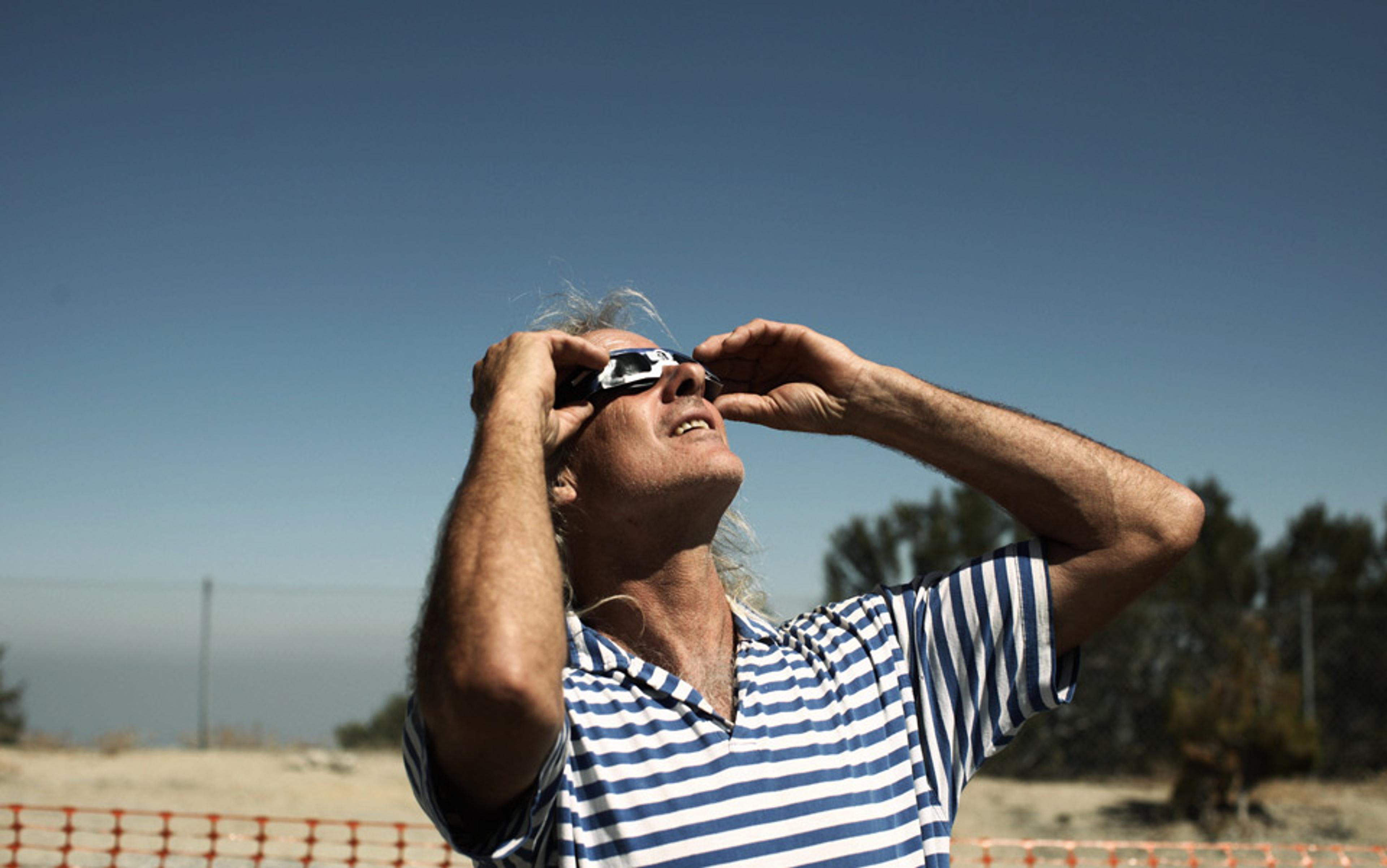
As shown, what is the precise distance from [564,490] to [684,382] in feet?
1.31

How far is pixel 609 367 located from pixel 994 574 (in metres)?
1.00

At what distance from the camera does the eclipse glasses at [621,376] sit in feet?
7.77

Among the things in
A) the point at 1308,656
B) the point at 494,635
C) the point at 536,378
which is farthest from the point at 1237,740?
the point at 494,635

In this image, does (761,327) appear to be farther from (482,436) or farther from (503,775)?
(503,775)

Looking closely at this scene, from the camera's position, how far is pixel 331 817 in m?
9.57

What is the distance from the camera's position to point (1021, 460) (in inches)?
89.4

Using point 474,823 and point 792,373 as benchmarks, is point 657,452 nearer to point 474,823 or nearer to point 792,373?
point 792,373

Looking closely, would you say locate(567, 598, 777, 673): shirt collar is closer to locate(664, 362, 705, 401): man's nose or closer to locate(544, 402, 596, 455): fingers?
locate(544, 402, 596, 455): fingers

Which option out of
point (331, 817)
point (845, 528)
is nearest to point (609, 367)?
point (331, 817)

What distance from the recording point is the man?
157cm

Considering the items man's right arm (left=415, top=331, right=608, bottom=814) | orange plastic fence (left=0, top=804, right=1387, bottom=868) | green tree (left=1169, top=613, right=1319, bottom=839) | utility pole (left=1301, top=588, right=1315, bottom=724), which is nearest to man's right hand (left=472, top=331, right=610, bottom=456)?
man's right arm (left=415, top=331, right=608, bottom=814)

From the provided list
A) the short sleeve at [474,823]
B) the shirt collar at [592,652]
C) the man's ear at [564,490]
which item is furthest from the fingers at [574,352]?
the short sleeve at [474,823]

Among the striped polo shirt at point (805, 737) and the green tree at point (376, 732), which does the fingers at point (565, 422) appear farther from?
the green tree at point (376, 732)

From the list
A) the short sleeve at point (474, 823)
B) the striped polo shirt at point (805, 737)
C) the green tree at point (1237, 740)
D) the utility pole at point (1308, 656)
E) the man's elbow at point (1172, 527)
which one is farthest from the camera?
the utility pole at point (1308, 656)
